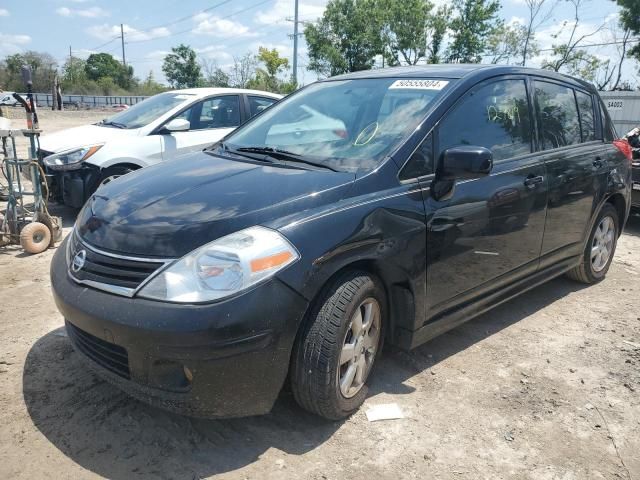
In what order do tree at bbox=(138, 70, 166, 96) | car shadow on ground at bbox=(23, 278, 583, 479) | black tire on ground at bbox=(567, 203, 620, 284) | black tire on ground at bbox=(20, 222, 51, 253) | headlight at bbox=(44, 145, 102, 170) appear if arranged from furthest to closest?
tree at bbox=(138, 70, 166, 96) → headlight at bbox=(44, 145, 102, 170) → black tire on ground at bbox=(20, 222, 51, 253) → black tire on ground at bbox=(567, 203, 620, 284) → car shadow on ground at bbox=(23, 278, 583, 479)

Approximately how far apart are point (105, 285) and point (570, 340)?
319cm

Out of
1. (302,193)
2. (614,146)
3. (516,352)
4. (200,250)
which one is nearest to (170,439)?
(200,250)

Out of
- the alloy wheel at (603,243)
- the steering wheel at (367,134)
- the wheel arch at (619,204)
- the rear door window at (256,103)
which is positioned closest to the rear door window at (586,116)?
the wheel arch at (619,204)

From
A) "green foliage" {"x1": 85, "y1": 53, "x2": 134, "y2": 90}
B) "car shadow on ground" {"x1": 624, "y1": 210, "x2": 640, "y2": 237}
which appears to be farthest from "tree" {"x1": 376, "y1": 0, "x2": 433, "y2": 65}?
"green foliage" {"x1": 85, "y1": 53, "x2": 134, "y2": 90}

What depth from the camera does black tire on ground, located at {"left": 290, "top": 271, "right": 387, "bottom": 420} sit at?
7.75 feet

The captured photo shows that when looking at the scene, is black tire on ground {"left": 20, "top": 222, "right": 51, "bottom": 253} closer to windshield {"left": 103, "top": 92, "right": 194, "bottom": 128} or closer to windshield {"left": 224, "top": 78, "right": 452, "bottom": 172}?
windshield {"left": 103, "top": 92, "right": 194, "bottom": 128}

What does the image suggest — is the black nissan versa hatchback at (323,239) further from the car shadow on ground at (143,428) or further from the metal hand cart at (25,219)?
the metal hand cart at (25,219)

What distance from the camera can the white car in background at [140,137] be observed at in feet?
20.1

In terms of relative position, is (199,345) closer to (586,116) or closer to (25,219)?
(586,116)

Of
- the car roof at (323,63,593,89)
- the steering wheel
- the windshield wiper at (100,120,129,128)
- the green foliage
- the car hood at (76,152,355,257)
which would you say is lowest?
the car hood at (76,152,355,257)

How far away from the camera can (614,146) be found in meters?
4.63

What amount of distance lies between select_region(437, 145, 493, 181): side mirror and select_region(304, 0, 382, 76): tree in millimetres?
33584

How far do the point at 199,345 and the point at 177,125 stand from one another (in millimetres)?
4991

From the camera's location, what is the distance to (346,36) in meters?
35.7
